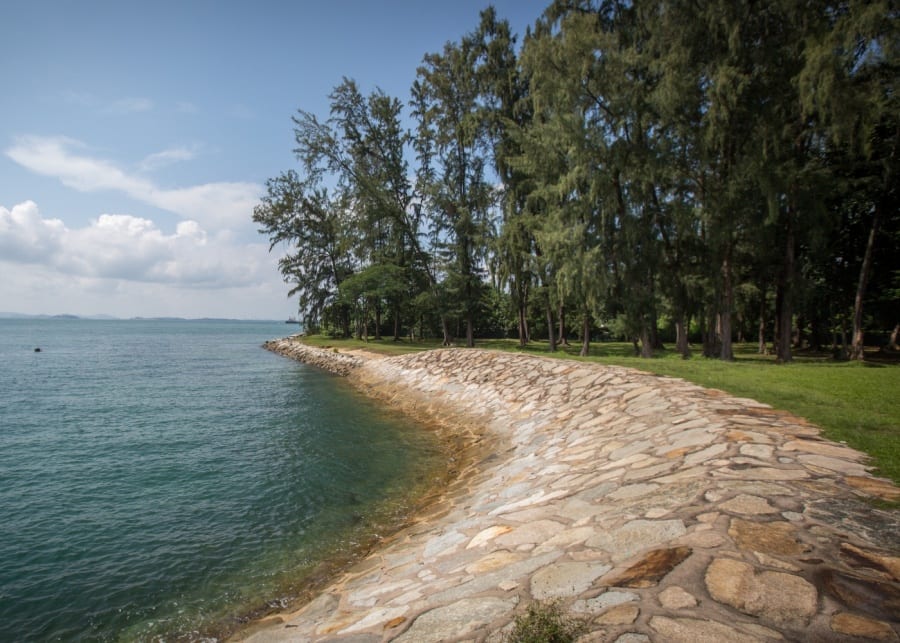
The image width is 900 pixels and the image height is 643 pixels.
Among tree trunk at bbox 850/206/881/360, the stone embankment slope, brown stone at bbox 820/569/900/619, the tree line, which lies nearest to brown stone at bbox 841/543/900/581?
the stone embankment slope

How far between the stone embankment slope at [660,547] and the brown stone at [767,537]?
12 mm

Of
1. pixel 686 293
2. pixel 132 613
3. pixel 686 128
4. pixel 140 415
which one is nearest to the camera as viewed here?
pixel 132 613

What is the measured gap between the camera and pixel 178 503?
7.54 meters

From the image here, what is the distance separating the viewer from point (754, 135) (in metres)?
14.5

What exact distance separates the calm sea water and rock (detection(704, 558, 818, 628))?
449 centimetres

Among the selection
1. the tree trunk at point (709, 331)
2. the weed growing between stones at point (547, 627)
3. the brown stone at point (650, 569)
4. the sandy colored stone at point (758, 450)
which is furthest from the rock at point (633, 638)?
the tree trunk at point (709, 331)

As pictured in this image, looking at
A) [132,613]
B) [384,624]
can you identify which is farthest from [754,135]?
[132,613]

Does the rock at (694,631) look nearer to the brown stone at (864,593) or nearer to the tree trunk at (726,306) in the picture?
the brown stone at (864,593)

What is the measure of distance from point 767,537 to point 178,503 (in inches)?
335

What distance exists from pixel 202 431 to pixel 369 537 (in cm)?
861

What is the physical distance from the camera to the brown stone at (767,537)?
2.64m

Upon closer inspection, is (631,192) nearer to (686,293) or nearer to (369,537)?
(686,293)

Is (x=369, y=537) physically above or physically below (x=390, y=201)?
below

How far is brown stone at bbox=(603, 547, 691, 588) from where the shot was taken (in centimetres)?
248
